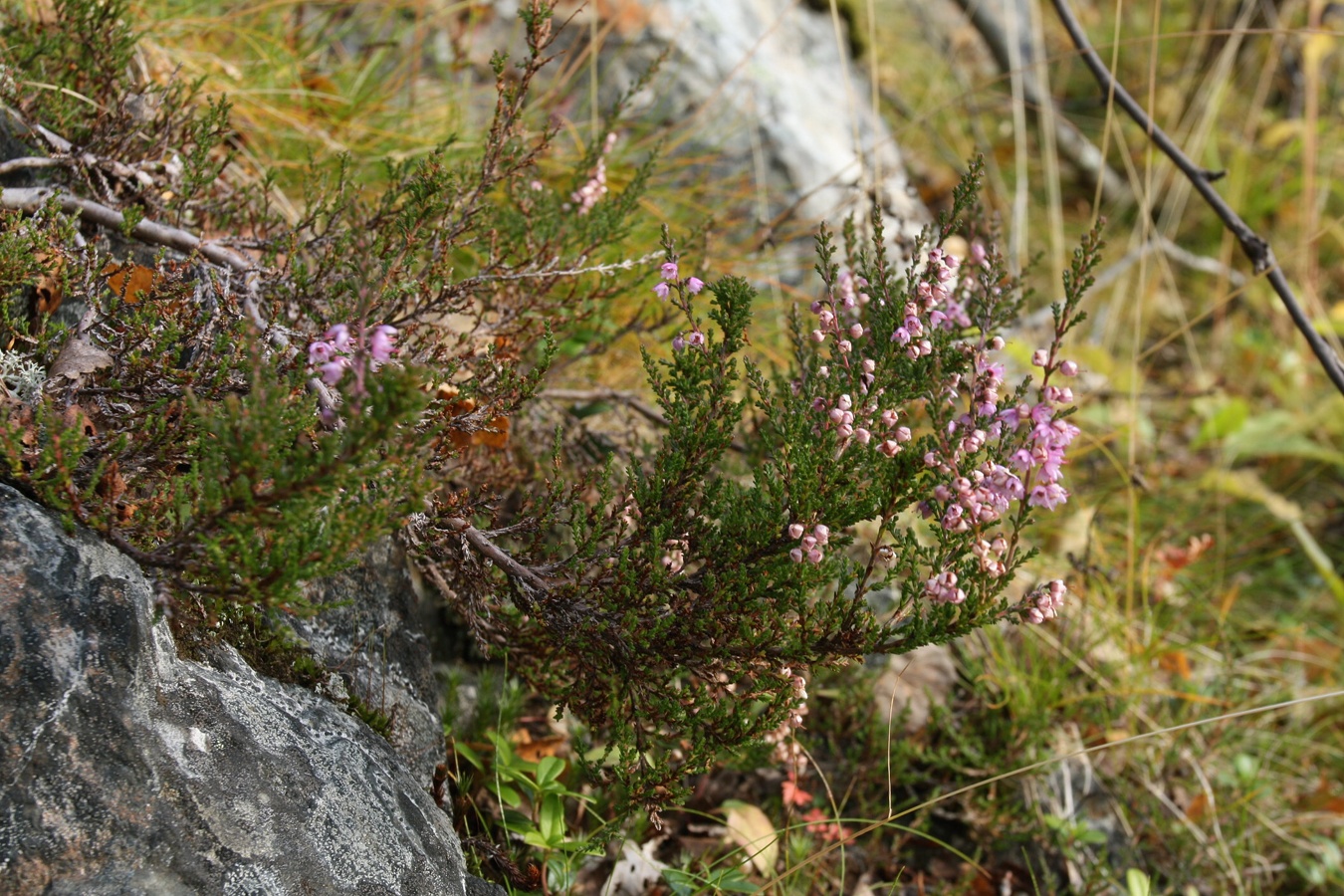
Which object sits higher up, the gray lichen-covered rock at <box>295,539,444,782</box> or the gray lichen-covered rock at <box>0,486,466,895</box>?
the gray lichen-covered rock at <box>0,486,466,895</box>

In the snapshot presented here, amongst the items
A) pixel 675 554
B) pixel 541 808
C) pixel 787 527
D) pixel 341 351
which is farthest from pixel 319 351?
pixel 541 808

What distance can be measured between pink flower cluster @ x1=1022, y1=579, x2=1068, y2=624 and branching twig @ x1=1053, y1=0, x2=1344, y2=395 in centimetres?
86

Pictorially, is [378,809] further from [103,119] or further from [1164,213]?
[1164,213]

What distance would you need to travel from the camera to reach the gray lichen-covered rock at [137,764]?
3.98 feet

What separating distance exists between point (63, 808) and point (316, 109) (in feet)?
8.28

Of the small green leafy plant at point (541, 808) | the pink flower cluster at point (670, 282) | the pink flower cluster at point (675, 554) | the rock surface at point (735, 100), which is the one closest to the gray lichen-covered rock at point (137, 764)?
the small green leafy plant at point (541, 808)

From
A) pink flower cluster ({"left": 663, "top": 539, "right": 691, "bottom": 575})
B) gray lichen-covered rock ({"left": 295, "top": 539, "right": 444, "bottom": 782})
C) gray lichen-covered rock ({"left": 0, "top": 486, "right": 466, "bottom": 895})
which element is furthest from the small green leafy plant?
pink flower cluster ({"left": 663, "top": 539, "right": 691, "bottom": 575})

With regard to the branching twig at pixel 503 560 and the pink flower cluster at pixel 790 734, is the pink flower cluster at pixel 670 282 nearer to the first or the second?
the branching twig at pixel 503 560

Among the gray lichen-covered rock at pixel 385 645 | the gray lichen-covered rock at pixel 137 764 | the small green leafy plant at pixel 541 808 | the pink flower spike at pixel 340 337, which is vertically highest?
the pink flower spike at pixel 340 337

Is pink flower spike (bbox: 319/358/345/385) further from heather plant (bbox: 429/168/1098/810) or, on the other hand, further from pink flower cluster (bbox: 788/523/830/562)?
pink flower cluster (bbox: 788/523/830/562)

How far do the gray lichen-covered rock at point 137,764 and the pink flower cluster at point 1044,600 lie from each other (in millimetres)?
1067

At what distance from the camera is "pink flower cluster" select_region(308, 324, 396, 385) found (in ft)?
4.40

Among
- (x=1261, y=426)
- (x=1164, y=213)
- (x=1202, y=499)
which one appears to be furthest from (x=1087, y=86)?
(x=1202, y=499)

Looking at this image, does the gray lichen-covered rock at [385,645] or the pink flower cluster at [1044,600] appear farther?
the gray lichen-covered rock at [385,645]
